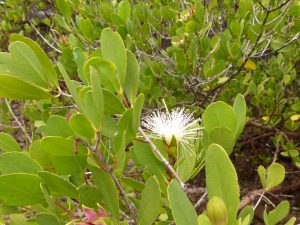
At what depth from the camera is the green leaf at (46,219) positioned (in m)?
0.87

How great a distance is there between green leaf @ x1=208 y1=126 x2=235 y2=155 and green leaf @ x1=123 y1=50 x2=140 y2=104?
195mm

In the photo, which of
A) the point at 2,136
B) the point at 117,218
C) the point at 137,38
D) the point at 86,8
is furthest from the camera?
the point at 86,8

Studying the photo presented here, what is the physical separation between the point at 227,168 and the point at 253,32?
134 cm

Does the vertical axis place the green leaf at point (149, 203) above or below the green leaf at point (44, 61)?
below

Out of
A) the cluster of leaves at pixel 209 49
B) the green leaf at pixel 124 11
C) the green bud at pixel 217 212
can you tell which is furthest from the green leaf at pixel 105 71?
the green leaf at pixel 124 11

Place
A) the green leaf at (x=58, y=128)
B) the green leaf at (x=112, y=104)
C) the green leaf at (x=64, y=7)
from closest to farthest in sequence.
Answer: the green leaf at (x=112, y=104), the green leaf at (x=58, y=128), the green leaf at (x=64, y=7)

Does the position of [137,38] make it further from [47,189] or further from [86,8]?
[47,189]

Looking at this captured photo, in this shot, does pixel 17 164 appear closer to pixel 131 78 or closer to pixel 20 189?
pixel 20 189

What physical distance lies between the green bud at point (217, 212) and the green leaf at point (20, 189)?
39 centimetres

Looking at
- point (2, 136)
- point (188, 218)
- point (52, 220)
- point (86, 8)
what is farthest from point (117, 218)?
point (86, 8)

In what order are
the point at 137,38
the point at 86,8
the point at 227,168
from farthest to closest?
the point at 86,8 < the point at 137,38 < the point at 227,168

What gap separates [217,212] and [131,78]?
0.40 m

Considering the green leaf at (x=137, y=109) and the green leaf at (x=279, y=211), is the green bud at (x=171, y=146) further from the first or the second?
the green leaf at (x=279, y=211)

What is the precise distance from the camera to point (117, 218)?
86 cm
